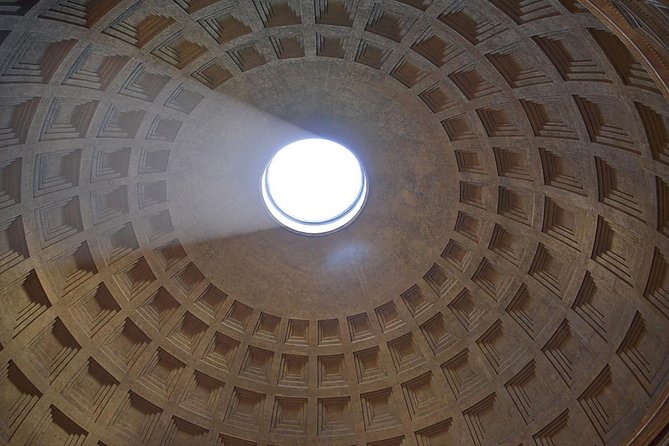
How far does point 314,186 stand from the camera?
1203 inches

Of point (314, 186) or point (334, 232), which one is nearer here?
point (334, 232)

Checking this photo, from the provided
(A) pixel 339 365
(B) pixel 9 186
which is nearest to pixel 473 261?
(A) pixel 339 365

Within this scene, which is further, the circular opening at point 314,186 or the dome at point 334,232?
the circular opening at point 314,186

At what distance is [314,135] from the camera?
80.2 feet

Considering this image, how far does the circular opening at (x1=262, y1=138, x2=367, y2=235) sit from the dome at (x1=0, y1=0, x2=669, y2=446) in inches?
27.3

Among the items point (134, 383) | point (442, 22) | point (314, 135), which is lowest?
point (134, 383)

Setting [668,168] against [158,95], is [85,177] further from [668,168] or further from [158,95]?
[668,168]

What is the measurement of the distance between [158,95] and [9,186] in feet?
18.4

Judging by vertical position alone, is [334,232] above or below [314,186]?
below

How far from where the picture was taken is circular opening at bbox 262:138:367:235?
88.0 feet

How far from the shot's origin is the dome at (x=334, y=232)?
1878cm

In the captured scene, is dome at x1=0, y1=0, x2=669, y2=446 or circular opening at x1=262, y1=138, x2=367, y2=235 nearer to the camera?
dome at x1=0, y1=0, x2=669, y2=446

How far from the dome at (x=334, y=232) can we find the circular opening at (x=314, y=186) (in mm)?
693

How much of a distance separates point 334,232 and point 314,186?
184 inches
